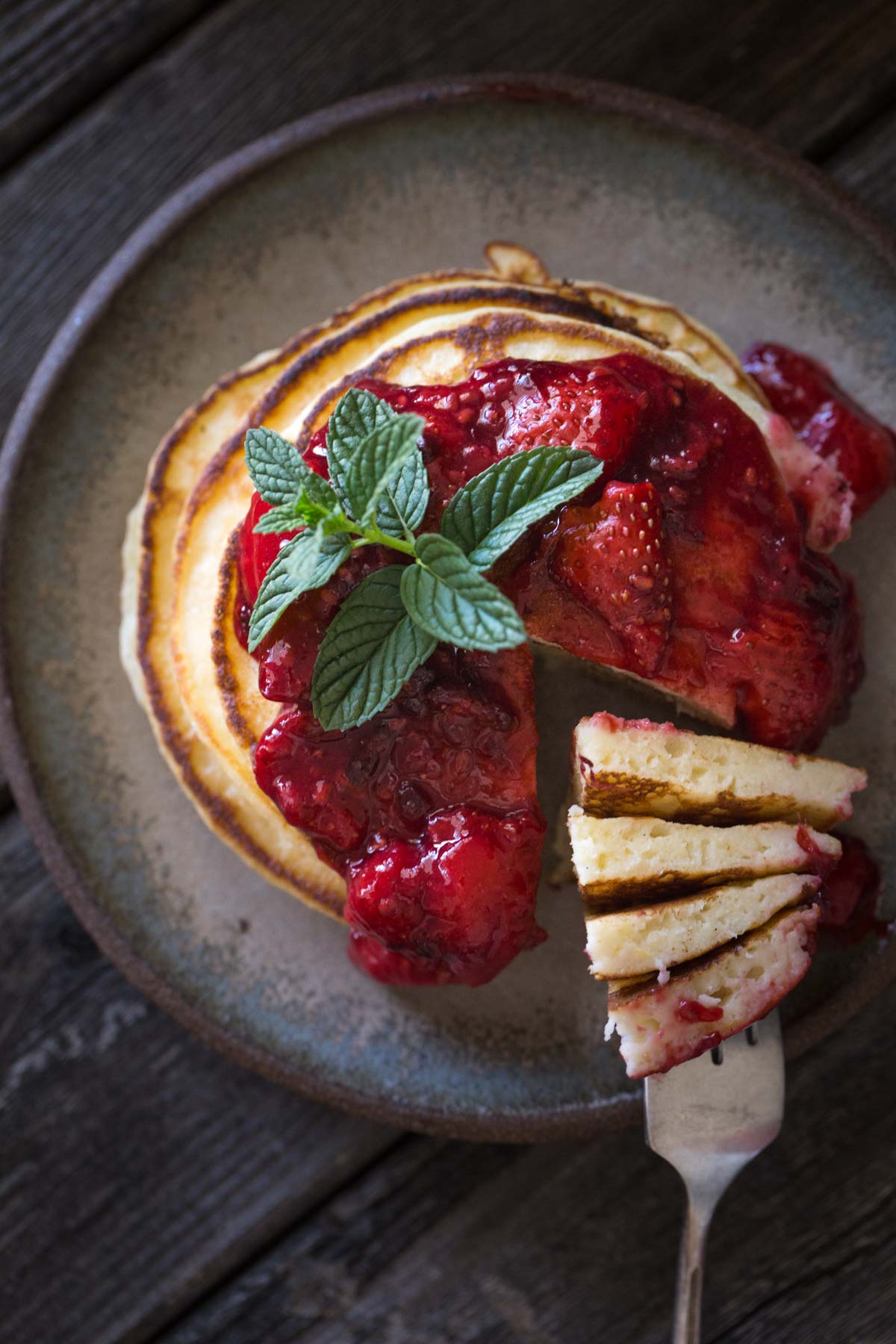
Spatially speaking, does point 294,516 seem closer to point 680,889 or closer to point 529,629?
point 529,629

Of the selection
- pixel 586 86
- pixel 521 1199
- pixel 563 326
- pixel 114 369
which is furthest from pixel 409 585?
pixel 521 1199

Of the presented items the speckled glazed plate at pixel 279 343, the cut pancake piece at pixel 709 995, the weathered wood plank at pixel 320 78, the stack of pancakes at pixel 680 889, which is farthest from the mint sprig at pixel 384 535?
the weathered wood plank at pixel 320 78

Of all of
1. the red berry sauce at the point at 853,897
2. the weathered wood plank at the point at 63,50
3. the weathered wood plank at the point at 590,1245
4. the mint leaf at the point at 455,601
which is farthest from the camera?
the weathered wood plank at the point at 63,50

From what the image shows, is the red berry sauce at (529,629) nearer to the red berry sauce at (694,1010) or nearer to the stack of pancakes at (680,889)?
the stack of pancakes at (680,889)

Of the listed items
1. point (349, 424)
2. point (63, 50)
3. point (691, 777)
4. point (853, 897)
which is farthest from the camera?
point (63, 50)

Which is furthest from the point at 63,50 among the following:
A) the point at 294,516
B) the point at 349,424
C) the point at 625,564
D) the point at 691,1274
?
the point at 691,1274

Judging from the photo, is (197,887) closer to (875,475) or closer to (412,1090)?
(412,1090)

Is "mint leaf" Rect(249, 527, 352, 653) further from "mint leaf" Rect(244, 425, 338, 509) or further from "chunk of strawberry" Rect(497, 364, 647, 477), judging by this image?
"chunk of strawberry" Rect(497, 364, 647, 477)

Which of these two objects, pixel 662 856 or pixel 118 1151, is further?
pixel 118 1151
